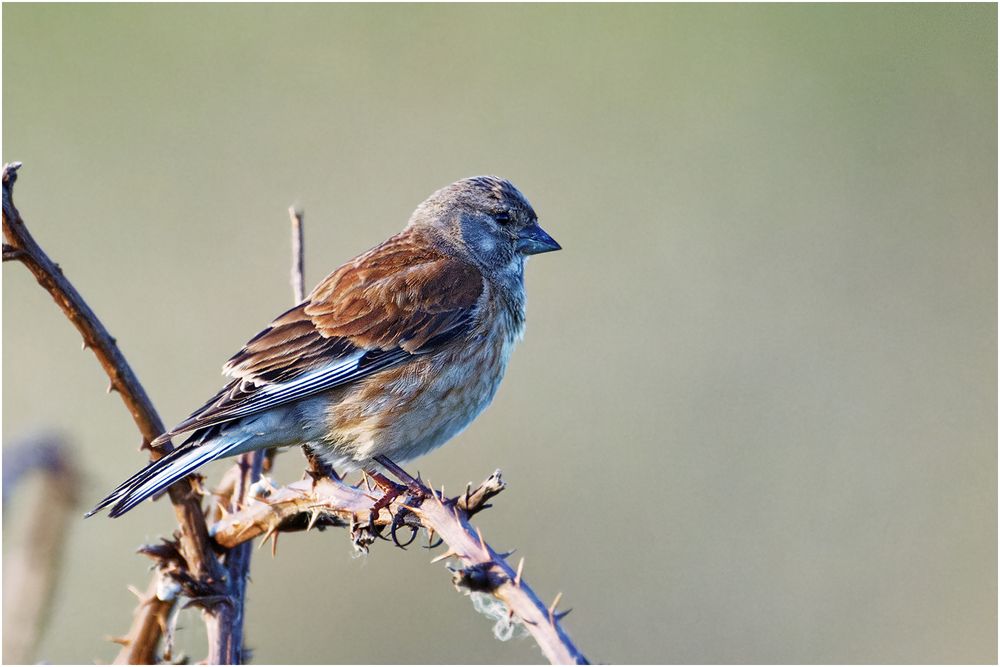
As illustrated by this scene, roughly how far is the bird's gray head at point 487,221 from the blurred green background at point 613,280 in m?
1.26

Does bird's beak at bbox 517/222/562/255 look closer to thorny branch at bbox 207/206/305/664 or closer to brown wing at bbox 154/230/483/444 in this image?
brown wing at bbox 154/230/483/444

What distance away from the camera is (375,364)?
3652mm

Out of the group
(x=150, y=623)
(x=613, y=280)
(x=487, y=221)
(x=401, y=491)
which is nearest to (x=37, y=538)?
(x=150, y=623)

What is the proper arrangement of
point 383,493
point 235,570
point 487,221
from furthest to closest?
point 487,221, point 383,493, point 235,570

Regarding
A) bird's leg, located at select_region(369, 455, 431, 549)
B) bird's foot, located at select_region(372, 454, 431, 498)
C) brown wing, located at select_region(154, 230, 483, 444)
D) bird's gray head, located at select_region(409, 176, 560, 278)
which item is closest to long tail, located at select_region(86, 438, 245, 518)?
brown wing, located at select_region(154, 230, 483, 444)

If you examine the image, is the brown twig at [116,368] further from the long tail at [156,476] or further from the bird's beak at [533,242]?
the bird's beak at [533,242]

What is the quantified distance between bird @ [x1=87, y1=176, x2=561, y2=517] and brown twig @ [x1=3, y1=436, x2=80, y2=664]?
620 mm

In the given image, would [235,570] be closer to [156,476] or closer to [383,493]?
[156,476]

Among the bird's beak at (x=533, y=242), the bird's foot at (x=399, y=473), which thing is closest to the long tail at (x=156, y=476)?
the bird's foot at (x=399, y=473)

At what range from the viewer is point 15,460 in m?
2.36

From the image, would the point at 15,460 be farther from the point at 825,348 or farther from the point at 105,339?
the point at 825,348

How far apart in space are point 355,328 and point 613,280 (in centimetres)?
300

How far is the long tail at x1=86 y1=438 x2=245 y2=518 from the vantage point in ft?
8.61

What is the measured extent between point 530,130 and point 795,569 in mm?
3220
